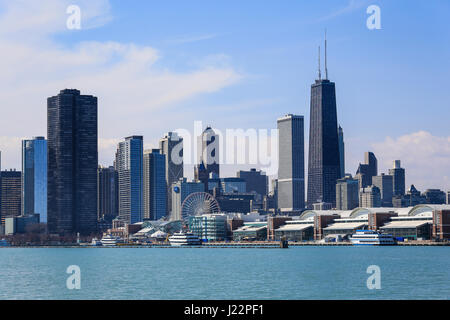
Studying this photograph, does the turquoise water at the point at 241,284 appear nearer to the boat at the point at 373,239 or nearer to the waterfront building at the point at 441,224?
the boat at the point at 373,239

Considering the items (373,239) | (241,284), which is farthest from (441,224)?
(241,284)

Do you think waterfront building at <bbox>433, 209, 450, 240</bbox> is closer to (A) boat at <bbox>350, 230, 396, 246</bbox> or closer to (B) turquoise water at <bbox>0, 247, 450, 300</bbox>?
(A) boat at <bbox>350, 230, 396, 246</bbox>

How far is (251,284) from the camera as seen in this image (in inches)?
2837

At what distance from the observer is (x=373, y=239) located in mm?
189125

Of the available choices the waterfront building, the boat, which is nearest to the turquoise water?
the boat

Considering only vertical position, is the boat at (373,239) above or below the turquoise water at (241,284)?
below

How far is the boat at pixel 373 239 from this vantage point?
188125mm

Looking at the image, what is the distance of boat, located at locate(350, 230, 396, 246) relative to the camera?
188125mm

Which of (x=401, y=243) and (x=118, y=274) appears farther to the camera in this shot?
(x=401, y=243)

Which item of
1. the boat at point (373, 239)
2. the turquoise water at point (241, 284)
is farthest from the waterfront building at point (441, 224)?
the turquoise water at point (241, 284)

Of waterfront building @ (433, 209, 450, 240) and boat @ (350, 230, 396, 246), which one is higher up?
waterfront building @ (433, 209, 450, 240)

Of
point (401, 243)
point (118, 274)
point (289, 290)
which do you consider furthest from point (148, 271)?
point (401, 243)
